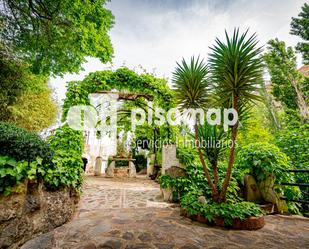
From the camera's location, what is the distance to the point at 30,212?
6.88ft

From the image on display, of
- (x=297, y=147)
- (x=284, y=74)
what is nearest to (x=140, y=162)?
(x=297, y=147)

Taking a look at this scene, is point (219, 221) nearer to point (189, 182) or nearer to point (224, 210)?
point (224, 210)

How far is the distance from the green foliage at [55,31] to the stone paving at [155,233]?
4.76m

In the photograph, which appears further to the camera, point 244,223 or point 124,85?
point 124,85

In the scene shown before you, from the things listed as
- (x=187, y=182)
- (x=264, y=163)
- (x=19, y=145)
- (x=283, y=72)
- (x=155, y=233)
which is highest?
(x=283, y=72)

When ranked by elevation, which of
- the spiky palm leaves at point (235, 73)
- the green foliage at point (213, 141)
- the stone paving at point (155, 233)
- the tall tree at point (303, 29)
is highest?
the tall tree at point (303, 29)

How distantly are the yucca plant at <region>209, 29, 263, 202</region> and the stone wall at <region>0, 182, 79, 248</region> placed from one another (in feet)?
8.84

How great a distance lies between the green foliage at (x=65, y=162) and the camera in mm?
2477

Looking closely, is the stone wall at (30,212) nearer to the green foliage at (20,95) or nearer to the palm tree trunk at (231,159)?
the palm tree trunk at (231,159)

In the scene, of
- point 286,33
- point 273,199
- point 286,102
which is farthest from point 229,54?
point 286,33

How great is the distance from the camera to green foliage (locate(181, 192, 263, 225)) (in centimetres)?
252

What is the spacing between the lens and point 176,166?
157 inches

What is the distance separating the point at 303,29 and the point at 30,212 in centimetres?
1553

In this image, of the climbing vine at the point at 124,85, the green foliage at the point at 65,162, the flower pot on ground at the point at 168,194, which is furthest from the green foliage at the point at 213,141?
the green foliage at the point at 65,162
